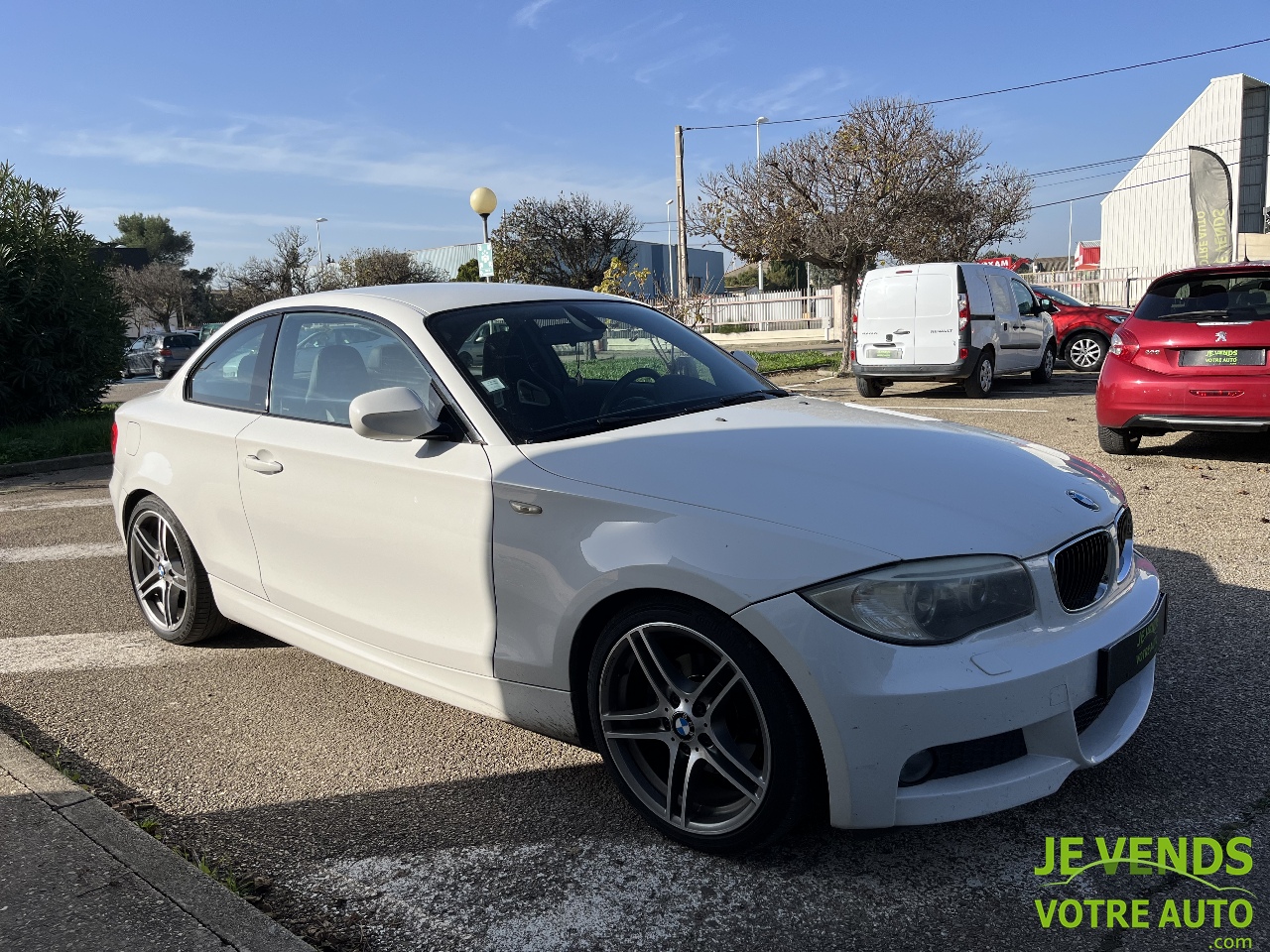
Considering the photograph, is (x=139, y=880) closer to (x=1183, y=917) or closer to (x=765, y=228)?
(x=1183, y=917)

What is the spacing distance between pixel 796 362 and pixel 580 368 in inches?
746

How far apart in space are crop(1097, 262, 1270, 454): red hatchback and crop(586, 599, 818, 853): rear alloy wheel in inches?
257

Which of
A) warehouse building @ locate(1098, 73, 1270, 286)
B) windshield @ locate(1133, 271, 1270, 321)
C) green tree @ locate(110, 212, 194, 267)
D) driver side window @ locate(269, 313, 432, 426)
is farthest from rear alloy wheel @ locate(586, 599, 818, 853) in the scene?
green tree @ locate(110, 212, 194, 267)

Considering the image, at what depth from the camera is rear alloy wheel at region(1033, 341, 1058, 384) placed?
55.2ft

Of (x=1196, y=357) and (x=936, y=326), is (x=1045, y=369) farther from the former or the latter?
(x=1196, y=357)

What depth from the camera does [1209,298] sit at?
7.93 m

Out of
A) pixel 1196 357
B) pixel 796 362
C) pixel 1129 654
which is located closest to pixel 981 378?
pixel 1196 357

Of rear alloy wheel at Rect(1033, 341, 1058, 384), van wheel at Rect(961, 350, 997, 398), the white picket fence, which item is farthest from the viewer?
the white picket fence

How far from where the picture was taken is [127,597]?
5.69 metres

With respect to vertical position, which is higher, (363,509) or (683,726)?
(363,509)

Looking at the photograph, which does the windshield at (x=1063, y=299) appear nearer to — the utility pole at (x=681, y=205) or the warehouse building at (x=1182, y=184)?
the utility pole at (x=681, y=205)

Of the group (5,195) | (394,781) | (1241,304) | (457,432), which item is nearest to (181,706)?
(394,781)

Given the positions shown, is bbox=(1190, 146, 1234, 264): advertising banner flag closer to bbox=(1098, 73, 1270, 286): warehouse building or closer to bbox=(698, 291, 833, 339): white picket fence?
bbox=(1098, 73, 1270, 286): warehouse building

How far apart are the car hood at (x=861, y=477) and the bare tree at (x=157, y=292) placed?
58.5 meters
